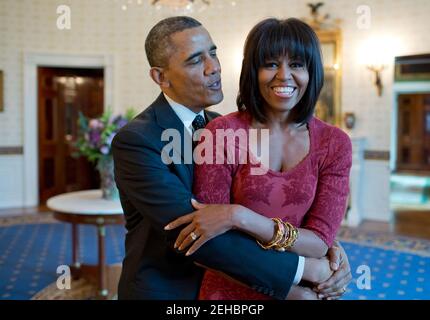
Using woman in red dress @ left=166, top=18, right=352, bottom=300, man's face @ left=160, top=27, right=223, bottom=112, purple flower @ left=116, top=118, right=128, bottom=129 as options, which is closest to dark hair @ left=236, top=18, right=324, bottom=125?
woman in red dress @ left=166, top=18, right=352, bottom=300

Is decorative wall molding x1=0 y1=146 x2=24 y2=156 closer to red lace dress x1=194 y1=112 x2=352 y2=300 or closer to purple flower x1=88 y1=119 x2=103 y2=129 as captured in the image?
purple flower x1=88 y1=119 x2=103 y2=129

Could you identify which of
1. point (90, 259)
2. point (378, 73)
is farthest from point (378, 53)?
point (90, 259)

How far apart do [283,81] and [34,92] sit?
695 centimetres

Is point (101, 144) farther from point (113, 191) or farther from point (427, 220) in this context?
point (427, 220)

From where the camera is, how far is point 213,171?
47.7 inches

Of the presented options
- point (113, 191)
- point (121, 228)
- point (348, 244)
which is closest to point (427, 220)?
point (348, 244)

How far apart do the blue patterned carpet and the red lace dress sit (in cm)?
243

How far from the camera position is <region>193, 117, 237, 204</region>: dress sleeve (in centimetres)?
120

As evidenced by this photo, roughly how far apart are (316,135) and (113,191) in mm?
2743

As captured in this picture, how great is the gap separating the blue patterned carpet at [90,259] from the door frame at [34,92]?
155 cm

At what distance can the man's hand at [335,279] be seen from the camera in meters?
1.23

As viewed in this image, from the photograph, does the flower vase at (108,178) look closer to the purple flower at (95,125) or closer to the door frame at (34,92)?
the purple flower at (95,125)

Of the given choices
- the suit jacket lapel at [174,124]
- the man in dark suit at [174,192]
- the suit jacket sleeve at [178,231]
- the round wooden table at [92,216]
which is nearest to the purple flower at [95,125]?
the round wooden table at [92,216]

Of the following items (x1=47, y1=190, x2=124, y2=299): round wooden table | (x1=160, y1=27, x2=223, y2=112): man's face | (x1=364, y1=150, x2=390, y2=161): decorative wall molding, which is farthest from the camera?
(x1=364, y1=150, x2=390, y2=161): decorative wall molding
